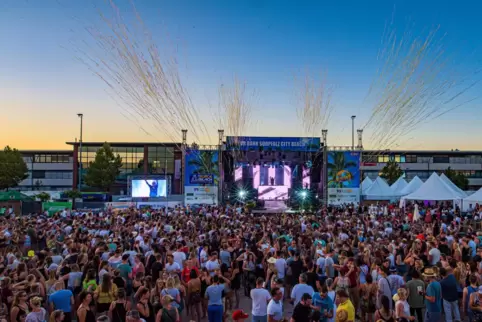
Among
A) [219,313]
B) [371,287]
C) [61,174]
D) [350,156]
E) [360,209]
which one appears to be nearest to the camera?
[219,313]

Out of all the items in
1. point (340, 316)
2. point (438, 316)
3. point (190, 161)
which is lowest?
point (438, 316)

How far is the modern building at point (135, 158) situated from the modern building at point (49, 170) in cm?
550

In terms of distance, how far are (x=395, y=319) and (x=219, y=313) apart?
113 inches

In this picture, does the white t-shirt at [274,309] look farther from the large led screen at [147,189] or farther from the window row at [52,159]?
the window row at [52,159]

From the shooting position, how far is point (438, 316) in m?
7.33

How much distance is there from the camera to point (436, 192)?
81.2ft

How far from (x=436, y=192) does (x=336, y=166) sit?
29.4ft

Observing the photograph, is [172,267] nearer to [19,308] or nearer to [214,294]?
[214,294]

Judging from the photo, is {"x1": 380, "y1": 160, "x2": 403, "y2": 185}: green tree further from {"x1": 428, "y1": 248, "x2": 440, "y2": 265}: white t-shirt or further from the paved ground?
the paved ground

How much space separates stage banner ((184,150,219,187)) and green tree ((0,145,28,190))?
3005 centimetres

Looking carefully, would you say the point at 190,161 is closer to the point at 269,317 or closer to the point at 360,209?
the point at 360,209

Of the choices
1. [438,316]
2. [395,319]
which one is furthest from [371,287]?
[395,319]

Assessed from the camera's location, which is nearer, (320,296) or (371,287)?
(320,296)

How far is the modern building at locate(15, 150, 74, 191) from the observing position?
65.9 m
